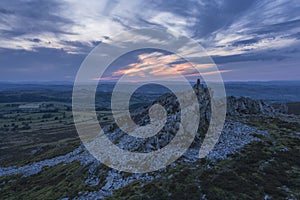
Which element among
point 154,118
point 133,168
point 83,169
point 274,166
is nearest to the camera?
point 274,166

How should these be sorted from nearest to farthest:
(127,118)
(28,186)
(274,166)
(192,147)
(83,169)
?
1. (274,166)
2. (192,147)
3. (83,169)
4. (28,186)
5. (127,118)

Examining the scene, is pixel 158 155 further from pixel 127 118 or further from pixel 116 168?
pixel 127 118

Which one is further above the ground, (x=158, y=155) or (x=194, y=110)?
(x=194, y=110)

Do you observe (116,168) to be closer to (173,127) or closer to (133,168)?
(133,168)

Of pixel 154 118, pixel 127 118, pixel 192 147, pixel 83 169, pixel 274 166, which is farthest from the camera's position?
pixel 127 118

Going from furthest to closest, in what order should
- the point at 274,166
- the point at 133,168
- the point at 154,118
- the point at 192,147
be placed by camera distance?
the point at 154,118 → the point at 192,147 → the point at 133,168 → the point at 274,166

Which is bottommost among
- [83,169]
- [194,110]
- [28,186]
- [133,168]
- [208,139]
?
[28,186]

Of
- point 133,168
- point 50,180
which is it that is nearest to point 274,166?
point 133,168

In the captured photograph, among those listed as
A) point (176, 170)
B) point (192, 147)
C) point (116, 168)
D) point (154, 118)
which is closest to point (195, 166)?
point (176, 170)

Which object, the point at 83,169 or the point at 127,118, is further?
the point at 127,118
